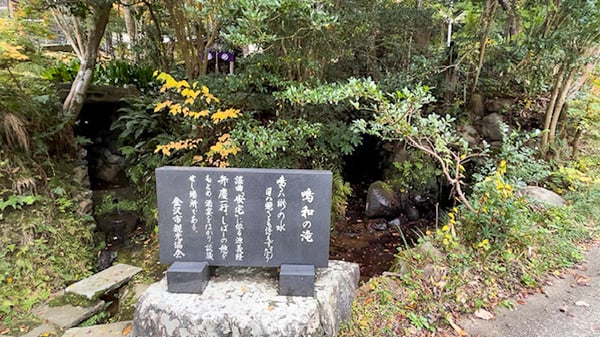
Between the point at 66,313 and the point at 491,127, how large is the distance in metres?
6.81

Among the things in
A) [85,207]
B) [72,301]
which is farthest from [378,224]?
[85,207]

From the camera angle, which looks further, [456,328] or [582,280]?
[582,280]

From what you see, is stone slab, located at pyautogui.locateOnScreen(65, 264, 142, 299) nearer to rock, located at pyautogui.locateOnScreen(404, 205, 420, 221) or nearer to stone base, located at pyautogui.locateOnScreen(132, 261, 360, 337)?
stone base, located at pyautogui.locateOnScreen(132, 261, 360, 337)

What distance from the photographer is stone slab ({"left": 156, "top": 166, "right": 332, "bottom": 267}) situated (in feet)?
8.70

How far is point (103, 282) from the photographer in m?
3.99

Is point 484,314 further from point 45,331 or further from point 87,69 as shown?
point 87,69

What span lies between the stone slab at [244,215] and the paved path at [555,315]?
1.47m

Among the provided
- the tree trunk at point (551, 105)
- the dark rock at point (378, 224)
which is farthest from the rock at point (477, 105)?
the dark rock at point (378, 224)

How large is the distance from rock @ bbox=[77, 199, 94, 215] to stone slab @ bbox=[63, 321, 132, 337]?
2.17 metres

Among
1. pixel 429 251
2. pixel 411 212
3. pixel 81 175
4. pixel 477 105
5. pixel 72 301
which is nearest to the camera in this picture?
pixel 429 251

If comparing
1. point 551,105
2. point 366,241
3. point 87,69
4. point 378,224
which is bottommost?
point 366,241

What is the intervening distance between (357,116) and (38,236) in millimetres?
5247

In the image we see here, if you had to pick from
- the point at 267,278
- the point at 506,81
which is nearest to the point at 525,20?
the point at 506,81

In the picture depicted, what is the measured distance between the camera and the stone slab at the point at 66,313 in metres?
3.43
